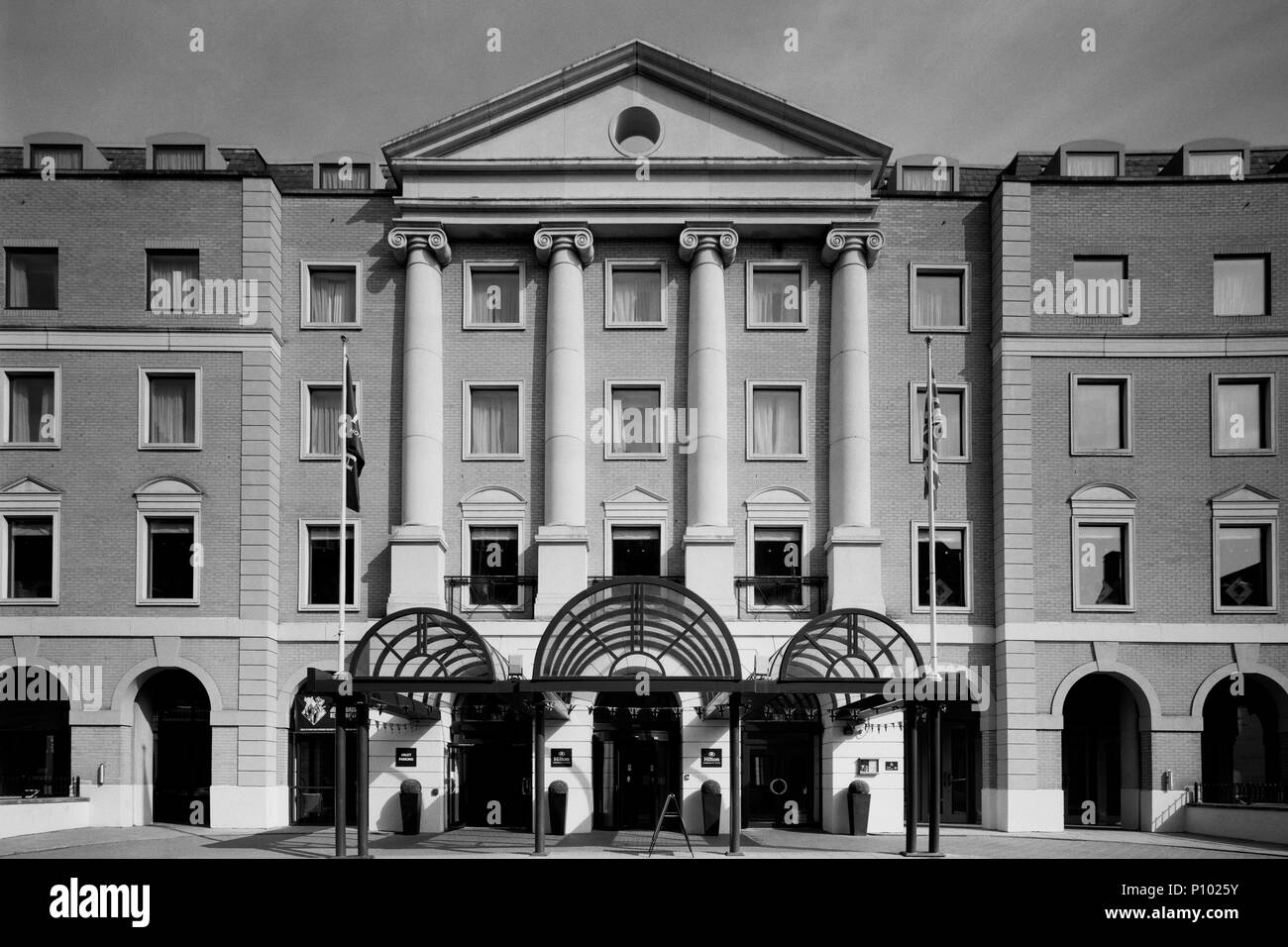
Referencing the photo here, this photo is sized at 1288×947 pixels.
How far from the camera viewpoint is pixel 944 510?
2819 cm

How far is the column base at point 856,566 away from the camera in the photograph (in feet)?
88.9

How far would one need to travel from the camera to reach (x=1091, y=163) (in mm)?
29656

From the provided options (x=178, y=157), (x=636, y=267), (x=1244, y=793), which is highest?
(x=178, y=157)

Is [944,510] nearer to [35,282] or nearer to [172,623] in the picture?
[172,623]

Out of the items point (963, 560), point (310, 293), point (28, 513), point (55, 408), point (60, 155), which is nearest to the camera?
point (28, 513)

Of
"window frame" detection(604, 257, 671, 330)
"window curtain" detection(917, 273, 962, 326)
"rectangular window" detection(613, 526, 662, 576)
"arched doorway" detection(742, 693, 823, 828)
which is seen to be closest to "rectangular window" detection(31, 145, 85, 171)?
"window frame" detection(604, 257, 671, 330)

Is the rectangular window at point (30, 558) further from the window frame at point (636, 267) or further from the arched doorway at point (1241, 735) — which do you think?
the arched doorway at point (1241, 735)

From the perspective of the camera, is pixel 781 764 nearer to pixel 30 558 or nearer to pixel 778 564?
pixel 778 564

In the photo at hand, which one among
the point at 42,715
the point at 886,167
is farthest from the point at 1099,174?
the point at 42,715

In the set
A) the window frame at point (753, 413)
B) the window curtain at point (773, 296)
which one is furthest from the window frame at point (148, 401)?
the window curtain at point (773, 296)

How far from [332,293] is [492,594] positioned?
29.4 feet

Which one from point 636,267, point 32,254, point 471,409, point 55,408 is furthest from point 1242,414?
point 32,254

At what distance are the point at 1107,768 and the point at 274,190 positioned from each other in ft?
85.1

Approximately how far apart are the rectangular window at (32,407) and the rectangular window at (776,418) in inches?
682
